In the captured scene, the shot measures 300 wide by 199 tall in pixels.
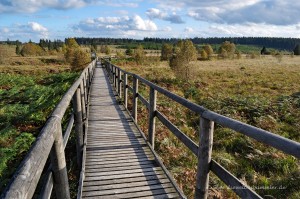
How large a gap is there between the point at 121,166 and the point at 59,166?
99.1 inches

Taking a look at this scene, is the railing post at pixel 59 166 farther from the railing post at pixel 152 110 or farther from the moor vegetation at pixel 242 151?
the railing post at pixel 152 110

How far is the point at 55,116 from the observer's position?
270cm

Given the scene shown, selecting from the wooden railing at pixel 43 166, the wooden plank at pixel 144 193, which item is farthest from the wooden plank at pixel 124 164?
the wooden railing at pixel 43 166

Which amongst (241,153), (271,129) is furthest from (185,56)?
(241,153)

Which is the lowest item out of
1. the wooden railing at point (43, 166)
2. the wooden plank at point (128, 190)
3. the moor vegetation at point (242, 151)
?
the moor vegetation at point (242, 151)

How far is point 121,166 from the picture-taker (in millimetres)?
5055

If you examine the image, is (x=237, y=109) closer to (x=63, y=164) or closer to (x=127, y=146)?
(x=127, y=146)

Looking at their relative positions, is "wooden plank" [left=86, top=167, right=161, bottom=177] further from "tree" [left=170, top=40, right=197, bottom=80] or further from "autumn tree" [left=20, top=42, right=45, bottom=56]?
"autumn tree" [left=20, top=42, right=45, bottom=56]

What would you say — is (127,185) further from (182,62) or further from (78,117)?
(182,62)

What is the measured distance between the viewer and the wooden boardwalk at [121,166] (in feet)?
13.7

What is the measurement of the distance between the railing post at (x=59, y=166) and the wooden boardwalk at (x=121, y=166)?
4.38 feet

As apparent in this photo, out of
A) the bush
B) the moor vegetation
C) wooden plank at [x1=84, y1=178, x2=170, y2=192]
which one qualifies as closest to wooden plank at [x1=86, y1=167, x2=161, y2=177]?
wooden plank at [x1=84, y1=178, x2=170, y2=192]

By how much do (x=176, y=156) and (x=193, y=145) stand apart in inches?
130

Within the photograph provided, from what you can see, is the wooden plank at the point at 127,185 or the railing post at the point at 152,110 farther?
the railing post at the point at 152,110
